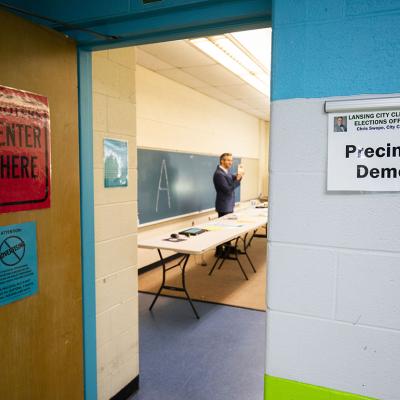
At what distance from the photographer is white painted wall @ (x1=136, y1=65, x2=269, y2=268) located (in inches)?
186

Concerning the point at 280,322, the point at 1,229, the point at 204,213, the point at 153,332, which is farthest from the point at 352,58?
Answer: the point at 204,213

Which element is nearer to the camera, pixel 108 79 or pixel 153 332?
pixel 108 79

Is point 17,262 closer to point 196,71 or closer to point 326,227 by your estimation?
point 326,227

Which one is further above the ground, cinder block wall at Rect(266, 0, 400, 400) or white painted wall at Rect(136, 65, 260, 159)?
white painted wall at Rect(136, 65, 260, 159)

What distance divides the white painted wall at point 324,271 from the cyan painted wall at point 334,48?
7cm

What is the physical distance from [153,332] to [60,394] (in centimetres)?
157

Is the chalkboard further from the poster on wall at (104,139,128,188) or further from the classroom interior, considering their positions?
the poster on wall at (104,139,128,188)

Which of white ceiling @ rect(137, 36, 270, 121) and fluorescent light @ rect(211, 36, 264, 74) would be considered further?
white ceiling @ rect(137, 36, 270, 121)

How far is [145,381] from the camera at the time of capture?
246cm

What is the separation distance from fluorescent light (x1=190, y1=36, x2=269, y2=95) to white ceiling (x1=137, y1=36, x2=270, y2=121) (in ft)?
0.28

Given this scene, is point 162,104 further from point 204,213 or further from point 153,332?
point 153,332

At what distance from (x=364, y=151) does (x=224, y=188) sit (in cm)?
441

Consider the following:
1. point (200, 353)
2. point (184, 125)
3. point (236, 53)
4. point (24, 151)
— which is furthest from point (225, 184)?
point (24, 151)

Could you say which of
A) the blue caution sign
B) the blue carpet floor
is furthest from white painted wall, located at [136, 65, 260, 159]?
the blue caution sign
